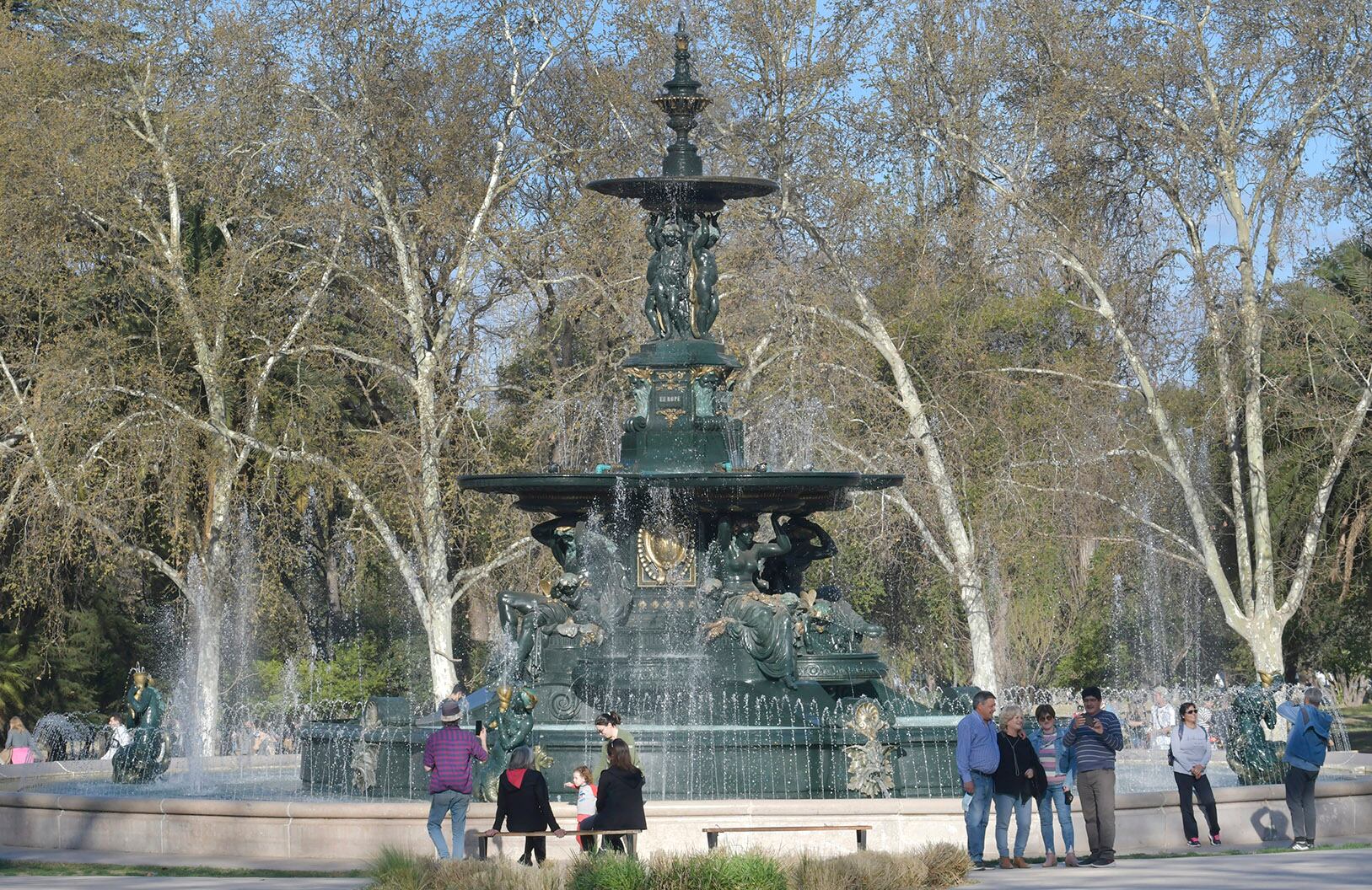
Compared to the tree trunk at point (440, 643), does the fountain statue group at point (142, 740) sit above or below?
below

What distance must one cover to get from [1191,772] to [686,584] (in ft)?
20.2

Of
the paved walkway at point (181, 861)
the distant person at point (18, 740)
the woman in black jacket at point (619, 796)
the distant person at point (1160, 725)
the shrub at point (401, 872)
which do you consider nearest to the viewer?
the shrub at point (401, 872)

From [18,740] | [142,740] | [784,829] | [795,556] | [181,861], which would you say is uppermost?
[795,556]

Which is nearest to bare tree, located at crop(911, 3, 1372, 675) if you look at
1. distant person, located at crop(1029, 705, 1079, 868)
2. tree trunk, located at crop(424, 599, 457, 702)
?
tree trunk, located at crop(424, 599, 457, 702)

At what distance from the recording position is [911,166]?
44562 mm

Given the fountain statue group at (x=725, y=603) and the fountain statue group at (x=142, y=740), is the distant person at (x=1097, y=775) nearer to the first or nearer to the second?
the fountain statue group at (x=725, y=603)

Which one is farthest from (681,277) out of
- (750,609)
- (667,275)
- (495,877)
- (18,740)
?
(18,740)

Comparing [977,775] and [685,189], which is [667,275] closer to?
[685,189]

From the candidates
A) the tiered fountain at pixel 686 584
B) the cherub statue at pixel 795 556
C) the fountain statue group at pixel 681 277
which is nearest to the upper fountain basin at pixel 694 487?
the tiered fountain at pixel 686 584

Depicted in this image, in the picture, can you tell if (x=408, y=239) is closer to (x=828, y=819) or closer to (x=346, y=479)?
(x=346, y=479)

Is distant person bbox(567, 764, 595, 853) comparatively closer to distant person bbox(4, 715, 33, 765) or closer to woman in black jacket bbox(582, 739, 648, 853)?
woman in black jacket bbox(582, 739, 648, 853)

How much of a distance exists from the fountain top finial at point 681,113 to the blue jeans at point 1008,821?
8690mm

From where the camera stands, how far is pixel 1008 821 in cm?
1712

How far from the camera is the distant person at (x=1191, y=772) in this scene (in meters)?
18.5
